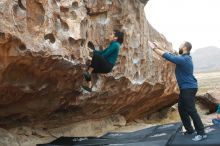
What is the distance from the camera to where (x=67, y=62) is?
334 inches

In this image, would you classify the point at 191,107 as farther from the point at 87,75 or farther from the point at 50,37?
the point at 50,37

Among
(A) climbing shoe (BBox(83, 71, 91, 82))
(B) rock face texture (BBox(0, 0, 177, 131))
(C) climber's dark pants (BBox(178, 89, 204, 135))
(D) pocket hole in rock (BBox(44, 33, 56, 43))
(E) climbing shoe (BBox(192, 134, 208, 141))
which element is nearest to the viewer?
(B) rock face texture (BBox(0, 0, 177, 131))

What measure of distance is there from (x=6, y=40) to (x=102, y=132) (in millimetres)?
5979

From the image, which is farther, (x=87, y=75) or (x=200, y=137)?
(x=87, y=75)

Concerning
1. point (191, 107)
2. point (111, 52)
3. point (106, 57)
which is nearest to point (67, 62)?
point (106, 57)

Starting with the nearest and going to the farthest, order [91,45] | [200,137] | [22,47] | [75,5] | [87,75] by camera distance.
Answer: [22,47] < [200,137] < [75,5] < [87,75] < [91,45]

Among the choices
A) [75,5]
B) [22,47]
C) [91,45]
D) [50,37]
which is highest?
[75,5]

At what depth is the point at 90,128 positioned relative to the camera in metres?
12.0

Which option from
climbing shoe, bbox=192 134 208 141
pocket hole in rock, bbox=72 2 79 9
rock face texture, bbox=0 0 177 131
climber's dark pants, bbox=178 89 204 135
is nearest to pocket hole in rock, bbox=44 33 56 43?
rock face texture, bbox=0 0 177 131

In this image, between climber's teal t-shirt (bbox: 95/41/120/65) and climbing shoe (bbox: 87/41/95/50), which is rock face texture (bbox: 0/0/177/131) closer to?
climbing shoe (bbox: 87/41/95/50)

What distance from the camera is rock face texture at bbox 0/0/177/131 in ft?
24.9

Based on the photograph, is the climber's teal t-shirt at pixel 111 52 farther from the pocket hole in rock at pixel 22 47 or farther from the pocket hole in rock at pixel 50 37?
the pocket hole in rock at pixel 22 47

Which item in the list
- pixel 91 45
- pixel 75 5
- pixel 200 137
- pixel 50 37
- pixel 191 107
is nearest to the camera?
pixel 50 37

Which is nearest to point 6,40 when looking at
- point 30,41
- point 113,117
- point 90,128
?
point 30,41
